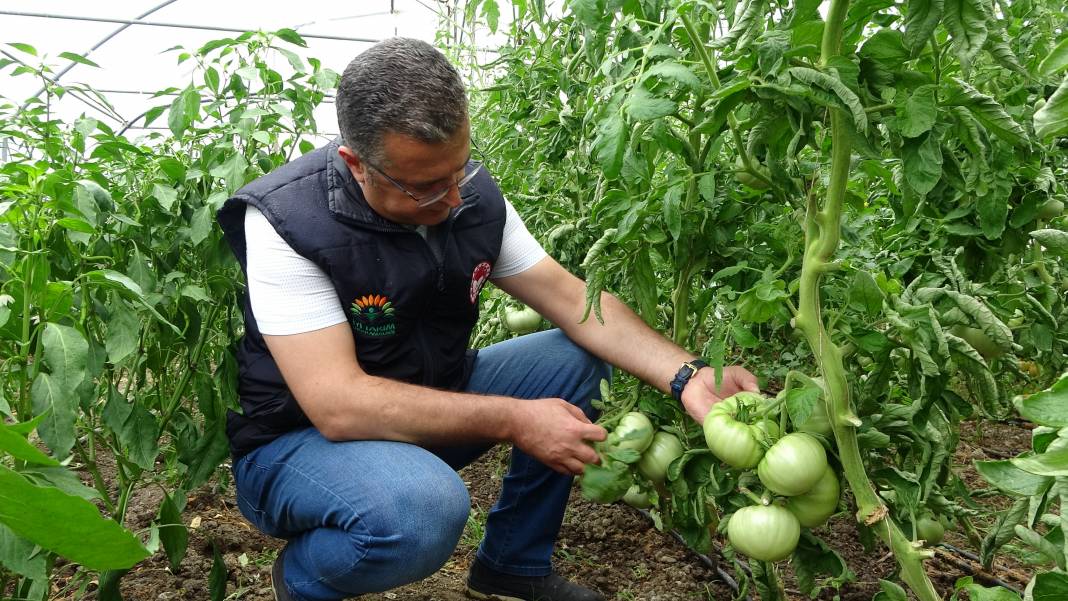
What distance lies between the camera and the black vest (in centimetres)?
188

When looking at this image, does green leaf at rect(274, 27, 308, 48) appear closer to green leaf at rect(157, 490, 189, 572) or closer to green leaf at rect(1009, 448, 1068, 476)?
green leaf at rect(157, 490, 189, 572)

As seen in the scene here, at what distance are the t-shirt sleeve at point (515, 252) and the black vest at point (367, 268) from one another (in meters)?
0.06

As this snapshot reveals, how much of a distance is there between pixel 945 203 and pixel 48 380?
156cm

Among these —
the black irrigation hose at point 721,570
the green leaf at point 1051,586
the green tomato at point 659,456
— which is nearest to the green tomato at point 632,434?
the green tomato at point 659,456

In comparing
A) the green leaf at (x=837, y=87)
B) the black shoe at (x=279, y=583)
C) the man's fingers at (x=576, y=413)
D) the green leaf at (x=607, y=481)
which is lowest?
the black shoe at (x=279, y=583)

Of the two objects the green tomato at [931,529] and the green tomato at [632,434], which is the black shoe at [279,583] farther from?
the green tomato at [931,529]

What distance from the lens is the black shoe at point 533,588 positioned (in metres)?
2.22

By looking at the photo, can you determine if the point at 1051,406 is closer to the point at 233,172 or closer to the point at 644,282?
the point at 644,282

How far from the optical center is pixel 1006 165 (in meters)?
1.35

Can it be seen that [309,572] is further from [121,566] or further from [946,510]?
[121,566]

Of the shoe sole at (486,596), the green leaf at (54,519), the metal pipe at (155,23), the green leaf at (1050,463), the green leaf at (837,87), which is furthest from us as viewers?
the metal pipe at (155,23)

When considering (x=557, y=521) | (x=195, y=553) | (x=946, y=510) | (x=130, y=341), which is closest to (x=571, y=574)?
(x=557, y=521)

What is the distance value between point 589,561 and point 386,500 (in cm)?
94

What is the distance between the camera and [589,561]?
2.48 m
